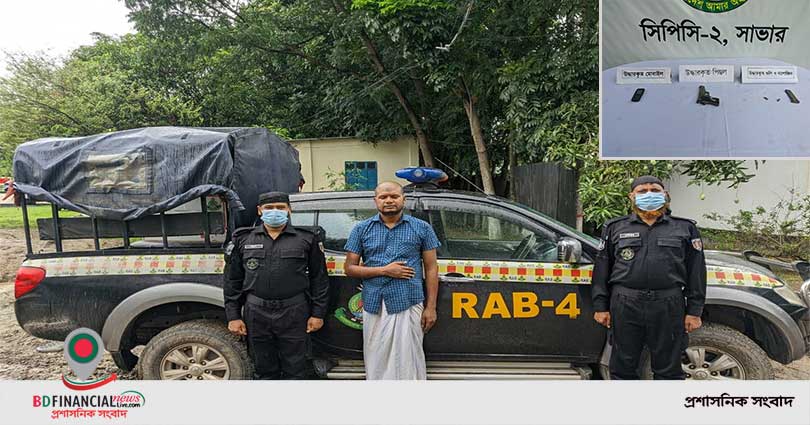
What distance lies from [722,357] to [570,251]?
121cm

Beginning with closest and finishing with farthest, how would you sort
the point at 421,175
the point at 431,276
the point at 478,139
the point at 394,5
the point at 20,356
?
the point at 431,276 → the point at 421,175 → the point at 20,356 → the point at 394,5 → the point at 478,139

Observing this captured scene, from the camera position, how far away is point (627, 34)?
274 centimetres

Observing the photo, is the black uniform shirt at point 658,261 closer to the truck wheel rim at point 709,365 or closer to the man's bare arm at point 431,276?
the truck wheel rim at point 709,365

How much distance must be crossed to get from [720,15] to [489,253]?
210 centimetres

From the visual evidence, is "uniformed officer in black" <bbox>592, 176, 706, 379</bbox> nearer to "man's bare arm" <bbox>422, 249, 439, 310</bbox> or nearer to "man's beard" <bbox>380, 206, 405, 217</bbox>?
"man's bare arm" <bbox>422, 249, 439, 310</bbox>

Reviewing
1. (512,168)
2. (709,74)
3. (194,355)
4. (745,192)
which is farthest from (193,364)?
(745,192)

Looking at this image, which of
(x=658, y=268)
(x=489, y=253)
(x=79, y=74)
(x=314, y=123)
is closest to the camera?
(x=658, y=268)

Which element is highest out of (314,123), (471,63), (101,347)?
(471,63)

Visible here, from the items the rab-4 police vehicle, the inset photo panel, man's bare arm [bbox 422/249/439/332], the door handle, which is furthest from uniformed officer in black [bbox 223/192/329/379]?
the inset photo panel

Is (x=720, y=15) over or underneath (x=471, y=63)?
underneath

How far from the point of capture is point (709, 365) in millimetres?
2648

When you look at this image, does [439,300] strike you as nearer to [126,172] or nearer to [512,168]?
[126,172]
